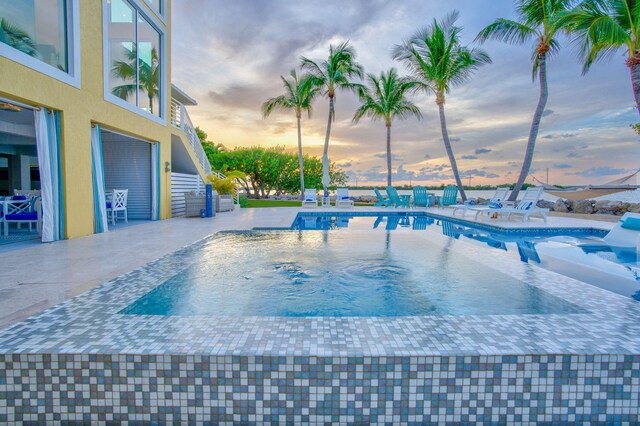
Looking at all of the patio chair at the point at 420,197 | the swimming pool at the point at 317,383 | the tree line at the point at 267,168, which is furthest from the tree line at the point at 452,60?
the swimming pool at the point at 317,383

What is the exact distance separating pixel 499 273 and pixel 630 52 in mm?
9766

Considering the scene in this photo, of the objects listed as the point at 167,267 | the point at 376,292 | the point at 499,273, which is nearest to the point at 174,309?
the point at 167,267

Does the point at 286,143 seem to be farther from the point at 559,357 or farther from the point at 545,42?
the point at 559,357

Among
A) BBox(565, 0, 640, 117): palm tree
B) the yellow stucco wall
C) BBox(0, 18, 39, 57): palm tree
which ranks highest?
BBox(565, 0, 640, 117): palm tree

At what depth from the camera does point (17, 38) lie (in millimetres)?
6000

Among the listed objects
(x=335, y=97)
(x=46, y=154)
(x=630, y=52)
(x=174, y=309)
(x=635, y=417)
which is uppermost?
(x=335, y=97)

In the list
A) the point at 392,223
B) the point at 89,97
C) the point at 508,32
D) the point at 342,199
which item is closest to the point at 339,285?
the point at 89,97

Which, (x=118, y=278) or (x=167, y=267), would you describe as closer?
(x=118, y=278)

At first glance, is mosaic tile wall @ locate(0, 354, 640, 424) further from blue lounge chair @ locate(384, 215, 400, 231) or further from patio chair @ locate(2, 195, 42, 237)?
blue lounge chair @ locate(384, 215, 400, 231)

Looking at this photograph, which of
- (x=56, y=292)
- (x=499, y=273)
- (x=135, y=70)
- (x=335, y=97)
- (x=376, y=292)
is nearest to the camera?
(x=56, y=292)

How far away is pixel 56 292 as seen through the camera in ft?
11.5

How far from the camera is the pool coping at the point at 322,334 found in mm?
2219

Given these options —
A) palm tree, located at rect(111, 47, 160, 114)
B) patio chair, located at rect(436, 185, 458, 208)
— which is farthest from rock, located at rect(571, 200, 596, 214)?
palm tree, located at rect(111, 47, 160, 114)

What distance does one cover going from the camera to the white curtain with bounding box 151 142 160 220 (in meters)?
11.0
